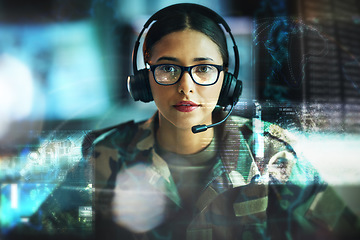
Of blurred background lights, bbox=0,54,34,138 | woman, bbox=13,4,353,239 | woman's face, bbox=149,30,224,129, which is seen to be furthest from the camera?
blurred background lights, bbox=0,54,34,138

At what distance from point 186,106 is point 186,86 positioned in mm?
116

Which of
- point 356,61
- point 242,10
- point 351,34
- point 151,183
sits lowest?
point 151,183

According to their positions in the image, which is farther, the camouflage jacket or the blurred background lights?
the blurred background lights

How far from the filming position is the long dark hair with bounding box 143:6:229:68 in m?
1.54

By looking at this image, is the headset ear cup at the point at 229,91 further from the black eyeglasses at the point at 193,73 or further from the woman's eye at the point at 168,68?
the woman's eye at the point at 168,68

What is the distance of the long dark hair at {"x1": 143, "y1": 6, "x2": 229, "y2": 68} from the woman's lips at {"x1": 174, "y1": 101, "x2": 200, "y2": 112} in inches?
11.6

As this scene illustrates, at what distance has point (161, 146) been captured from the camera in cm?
167

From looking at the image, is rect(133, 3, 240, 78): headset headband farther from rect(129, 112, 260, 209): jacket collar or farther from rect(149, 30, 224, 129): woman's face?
rect(129, 112, 260, 209): jacket collar

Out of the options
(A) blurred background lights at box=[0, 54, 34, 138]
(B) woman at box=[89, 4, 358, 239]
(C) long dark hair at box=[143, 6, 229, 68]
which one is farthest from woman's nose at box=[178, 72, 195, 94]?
(A) blurred background lights at box=[0, 54, 34, 138]

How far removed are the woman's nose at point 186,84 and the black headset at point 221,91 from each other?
19 centimetres

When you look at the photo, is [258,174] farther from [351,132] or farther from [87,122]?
[87,122]

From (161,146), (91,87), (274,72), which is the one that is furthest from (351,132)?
(91,87)

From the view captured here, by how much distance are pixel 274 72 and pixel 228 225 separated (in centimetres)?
97

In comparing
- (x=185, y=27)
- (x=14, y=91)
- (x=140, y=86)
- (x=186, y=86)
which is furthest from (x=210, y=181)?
(x=14, y=91)
